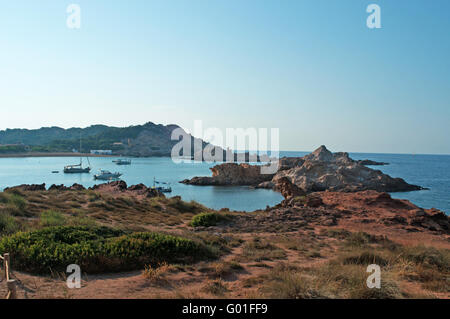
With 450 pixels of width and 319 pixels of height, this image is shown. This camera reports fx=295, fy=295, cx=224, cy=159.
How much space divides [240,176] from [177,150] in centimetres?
9918

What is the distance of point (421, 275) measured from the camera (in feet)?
21.4

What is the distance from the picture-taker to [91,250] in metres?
6.93

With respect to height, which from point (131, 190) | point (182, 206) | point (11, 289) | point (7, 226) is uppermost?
point (11, 289)

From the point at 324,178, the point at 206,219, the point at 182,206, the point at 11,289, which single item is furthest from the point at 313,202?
the point at 324,178

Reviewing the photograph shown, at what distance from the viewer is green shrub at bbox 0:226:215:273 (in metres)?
6.48

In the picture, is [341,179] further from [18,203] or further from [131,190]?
[18,203]

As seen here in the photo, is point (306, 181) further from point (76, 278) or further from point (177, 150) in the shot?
point (177, 150)

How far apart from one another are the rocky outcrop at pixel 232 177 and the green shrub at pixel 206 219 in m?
42.9

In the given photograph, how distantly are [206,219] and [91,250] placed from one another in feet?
29.7

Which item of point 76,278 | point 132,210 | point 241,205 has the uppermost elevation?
point 76,278

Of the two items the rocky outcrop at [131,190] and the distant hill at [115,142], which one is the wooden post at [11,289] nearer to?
the rocky outcrop at [131,190]

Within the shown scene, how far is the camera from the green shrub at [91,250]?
6477 millimetres
